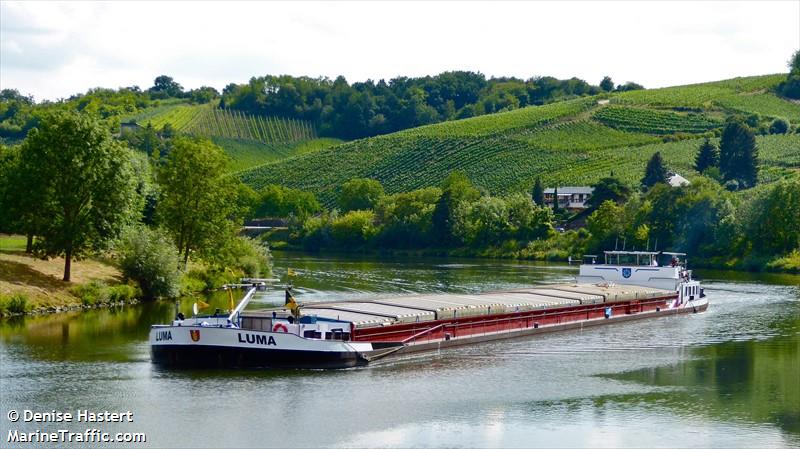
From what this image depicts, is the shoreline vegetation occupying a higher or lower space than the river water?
higher

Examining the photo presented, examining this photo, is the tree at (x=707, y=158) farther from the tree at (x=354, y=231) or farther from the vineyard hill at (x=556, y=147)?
the tree at (x=354, y=231)

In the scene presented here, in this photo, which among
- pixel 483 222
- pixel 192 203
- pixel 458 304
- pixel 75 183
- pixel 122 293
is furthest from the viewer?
pixel 483 222

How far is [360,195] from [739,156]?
51458 mm

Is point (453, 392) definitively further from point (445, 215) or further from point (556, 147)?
point (556, 147)

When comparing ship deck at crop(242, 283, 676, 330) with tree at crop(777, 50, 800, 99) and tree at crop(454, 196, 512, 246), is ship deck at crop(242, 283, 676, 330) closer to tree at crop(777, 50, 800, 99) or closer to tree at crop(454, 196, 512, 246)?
tree at crop(454, 196, 512, 246)

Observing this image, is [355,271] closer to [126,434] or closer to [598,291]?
[598,291]

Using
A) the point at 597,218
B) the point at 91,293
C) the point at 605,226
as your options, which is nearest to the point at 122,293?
the point at 91,293

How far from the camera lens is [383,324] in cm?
3881

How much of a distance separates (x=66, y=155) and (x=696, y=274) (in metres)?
53.5

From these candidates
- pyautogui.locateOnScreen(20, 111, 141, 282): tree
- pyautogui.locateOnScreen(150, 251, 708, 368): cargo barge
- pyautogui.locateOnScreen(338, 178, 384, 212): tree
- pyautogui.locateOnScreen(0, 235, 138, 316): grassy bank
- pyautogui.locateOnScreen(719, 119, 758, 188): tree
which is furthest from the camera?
pyautogui.locateOnScreen(338, 178, 384, 212): tree

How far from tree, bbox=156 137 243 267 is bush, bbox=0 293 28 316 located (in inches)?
711

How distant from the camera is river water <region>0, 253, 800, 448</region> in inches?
1107

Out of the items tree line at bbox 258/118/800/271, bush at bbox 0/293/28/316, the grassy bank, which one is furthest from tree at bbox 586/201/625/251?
bush at bbox 0/293/28/316

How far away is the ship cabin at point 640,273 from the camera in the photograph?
61.7 metres
